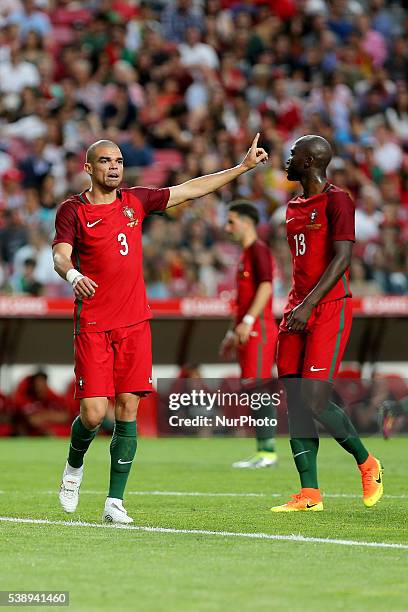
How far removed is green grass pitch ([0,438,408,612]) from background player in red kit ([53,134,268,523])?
0.60m

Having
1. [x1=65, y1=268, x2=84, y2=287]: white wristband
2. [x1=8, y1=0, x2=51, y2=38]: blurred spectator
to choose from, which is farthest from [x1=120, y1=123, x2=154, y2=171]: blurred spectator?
[x1=65, y1=268, x2=84, y2=287]: white wristband

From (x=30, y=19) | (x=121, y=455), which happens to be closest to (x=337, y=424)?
(x=121, y=455)

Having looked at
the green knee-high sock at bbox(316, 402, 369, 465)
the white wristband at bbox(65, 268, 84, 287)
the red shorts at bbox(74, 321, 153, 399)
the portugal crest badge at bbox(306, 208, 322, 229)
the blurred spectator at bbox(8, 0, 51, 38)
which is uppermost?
the blurred spectator at bbox(8, 0, 51, 38)

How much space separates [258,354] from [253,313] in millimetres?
712

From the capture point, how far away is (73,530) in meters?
7.62

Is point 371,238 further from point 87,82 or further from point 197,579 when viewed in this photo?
point 197,579

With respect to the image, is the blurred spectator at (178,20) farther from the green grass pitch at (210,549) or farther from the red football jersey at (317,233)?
the red football jersey at (317,233)

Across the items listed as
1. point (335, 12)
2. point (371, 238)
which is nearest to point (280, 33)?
point (335, 12)

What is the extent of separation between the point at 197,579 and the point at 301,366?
3.26 meters

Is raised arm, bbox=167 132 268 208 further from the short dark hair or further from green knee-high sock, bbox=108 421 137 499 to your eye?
the short dark hair

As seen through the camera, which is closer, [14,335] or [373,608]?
[373,608]

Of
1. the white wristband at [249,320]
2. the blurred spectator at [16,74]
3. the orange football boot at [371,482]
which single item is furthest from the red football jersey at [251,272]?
the blurred spectator at [16,74]

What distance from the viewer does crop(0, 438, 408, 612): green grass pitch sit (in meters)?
5.39

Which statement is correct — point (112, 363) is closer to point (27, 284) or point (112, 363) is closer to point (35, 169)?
point (27, 284)
